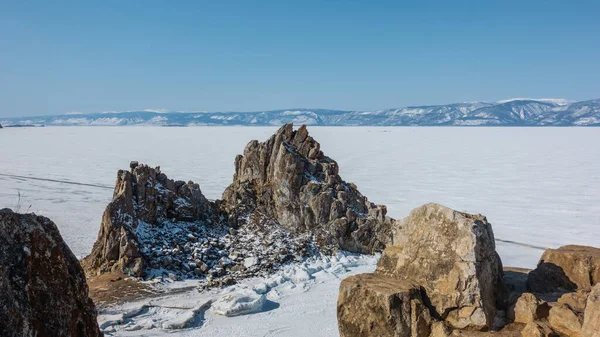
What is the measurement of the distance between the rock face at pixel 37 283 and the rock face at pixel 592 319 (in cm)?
518

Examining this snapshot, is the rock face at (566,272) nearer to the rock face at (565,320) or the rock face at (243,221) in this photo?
the rock face at (565,320)

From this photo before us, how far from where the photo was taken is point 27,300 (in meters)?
3.90

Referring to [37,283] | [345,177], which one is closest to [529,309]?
[37,283]

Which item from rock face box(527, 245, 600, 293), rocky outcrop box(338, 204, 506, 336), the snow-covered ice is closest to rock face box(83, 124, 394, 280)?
the snow-covered ice

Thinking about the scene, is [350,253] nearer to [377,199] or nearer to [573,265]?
[573,265]

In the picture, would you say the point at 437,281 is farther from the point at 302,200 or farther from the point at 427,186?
the point at 427,186

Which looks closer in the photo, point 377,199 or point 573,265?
point 573,265

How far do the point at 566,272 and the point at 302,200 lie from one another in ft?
30.7

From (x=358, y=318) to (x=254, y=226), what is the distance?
8799 mm

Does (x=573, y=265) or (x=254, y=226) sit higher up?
(x=573, y=265)

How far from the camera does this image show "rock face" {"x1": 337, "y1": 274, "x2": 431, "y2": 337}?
586 cm

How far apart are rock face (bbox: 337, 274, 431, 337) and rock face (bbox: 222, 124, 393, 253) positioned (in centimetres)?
762

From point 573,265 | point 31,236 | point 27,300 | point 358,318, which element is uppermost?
point 31,236

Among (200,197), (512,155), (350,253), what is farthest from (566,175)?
(200,197)
